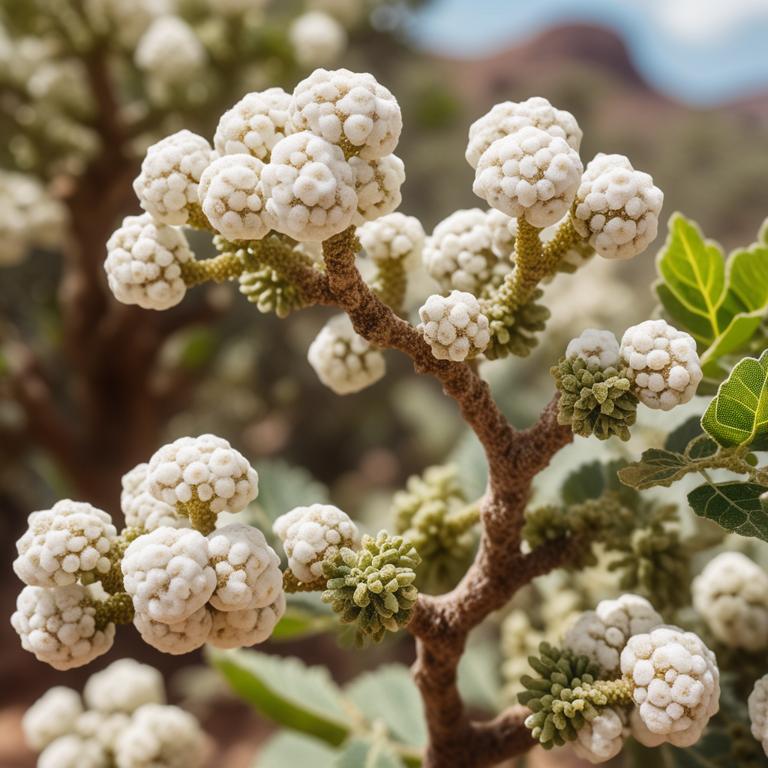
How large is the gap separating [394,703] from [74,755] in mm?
375

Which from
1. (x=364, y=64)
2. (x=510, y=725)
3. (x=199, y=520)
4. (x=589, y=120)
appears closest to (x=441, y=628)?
(x=510, y=725)

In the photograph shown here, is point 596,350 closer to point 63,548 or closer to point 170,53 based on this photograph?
point 63,548

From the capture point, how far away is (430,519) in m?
0.84

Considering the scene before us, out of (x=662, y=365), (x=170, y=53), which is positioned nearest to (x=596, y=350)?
(x=662, y=365)

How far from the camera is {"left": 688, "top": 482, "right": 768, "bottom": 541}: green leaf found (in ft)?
1.90

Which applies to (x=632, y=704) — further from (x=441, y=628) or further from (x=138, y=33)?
(x=138, y=33)

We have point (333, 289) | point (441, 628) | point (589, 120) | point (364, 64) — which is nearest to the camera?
point (333, 289)

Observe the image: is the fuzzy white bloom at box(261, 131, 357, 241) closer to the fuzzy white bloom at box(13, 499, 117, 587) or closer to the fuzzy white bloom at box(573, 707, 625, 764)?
the fuzzy white bloom at box(13, 499, 117, 587)

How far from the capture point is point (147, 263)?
603 mm

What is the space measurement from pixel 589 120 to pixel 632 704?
5.20 m

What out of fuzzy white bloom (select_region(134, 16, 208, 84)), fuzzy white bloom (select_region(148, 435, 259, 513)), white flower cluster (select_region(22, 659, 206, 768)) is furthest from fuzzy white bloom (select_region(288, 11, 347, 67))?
fuzzy white bloom (select_region(148, 435, 259, 513))

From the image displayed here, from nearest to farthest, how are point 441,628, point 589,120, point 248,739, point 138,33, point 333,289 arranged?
point 333,289 < point 441,628 < point 138,33 < point 248,739 < point 589,120

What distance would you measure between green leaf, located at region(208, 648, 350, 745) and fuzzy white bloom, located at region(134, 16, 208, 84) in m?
1.23

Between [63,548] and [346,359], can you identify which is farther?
[346,359]
